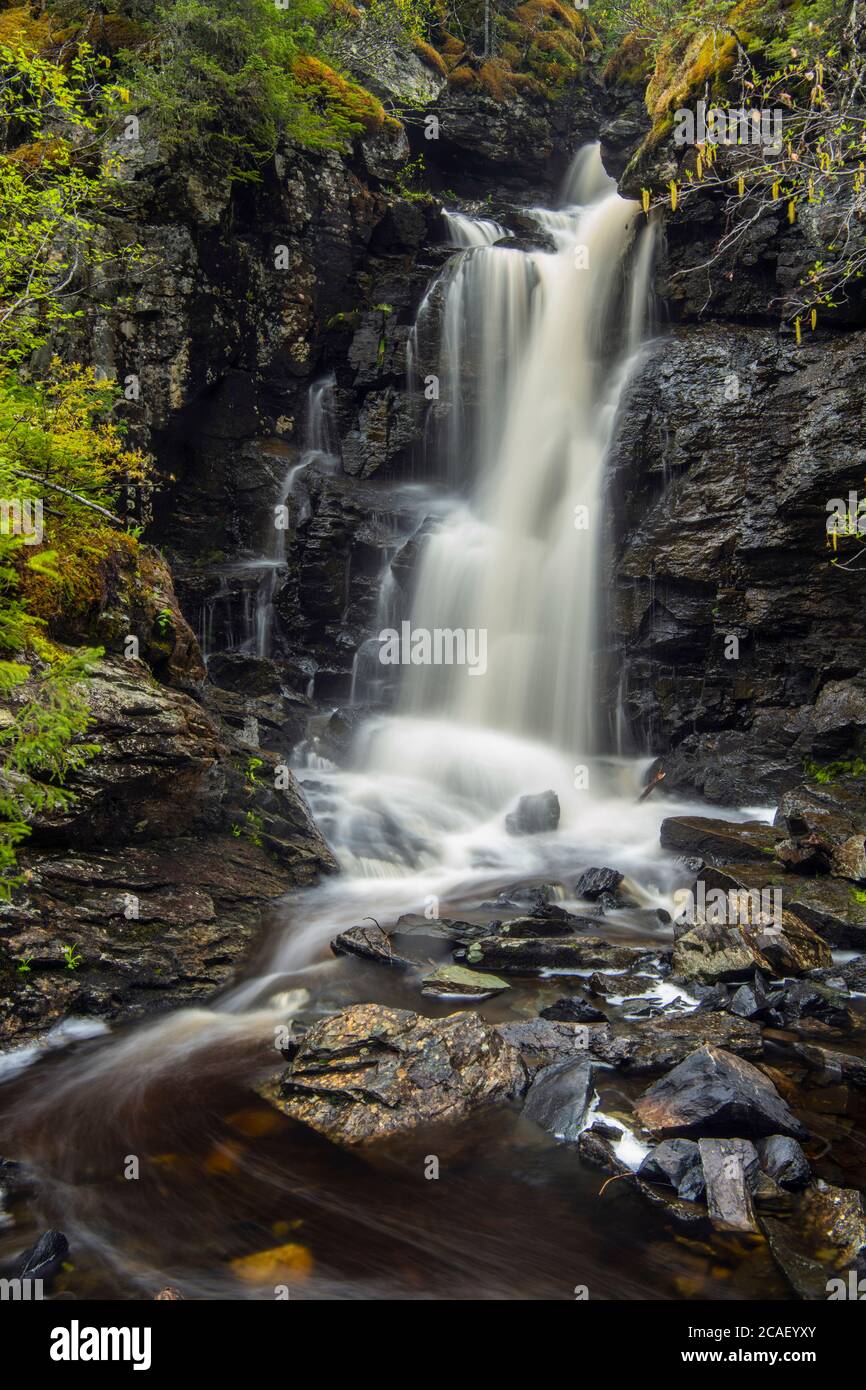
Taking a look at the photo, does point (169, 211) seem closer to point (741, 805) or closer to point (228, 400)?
point (228, 400)

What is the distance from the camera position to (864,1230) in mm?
4352

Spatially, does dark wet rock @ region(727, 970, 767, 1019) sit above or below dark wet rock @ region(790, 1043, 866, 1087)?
above

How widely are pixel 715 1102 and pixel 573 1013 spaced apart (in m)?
1.96

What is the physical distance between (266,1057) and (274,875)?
145 inches

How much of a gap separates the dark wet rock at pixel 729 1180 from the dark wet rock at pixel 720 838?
20.3 ft

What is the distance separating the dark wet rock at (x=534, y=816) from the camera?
1355 centimetres

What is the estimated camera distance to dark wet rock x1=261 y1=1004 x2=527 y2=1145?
5586mm

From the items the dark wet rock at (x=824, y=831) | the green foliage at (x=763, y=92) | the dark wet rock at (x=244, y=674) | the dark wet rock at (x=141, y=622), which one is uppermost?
the green foliage at (x=763, y=92)

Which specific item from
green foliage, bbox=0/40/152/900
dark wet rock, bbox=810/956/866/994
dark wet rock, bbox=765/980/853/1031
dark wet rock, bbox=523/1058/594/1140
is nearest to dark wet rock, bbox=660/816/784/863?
dark wet rock, bbox=810/956/866/994

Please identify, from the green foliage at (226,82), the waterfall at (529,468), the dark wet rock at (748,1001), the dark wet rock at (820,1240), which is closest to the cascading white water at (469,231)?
the waterfall at (529,468)

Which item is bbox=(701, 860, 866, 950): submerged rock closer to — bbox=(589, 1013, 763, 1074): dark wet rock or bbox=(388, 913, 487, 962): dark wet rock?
bbox=(589, 1013, 763, 1074): dark wet rock

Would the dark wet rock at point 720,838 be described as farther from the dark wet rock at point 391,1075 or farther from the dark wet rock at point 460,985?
the dark wet rock at point 391,1075

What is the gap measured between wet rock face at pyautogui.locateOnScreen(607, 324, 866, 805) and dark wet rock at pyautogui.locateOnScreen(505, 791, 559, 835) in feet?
8.36
